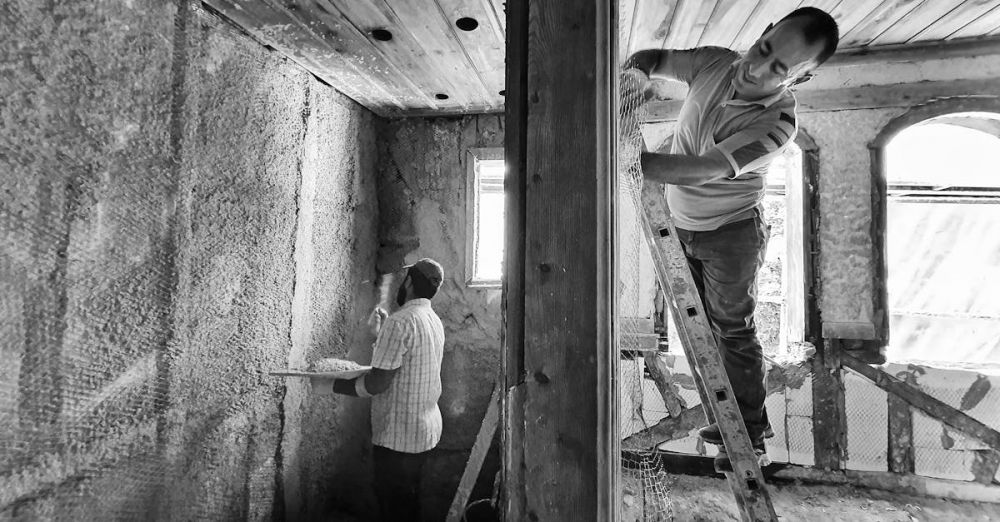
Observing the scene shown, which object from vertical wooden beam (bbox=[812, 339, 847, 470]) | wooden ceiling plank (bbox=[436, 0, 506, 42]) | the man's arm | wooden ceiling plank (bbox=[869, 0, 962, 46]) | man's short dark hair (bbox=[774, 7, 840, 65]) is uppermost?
wooden ceiling plank (bbox=[869, 0, 962, 46])

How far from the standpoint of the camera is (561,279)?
701mm

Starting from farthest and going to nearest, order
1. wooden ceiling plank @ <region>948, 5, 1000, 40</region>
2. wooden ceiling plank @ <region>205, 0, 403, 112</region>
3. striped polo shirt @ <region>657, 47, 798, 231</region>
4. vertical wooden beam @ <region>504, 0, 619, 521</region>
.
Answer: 1. wooden ceiling plank @ <region>948, 5, 1000, 40</region>
2. wooden ceiling plank @ <region>205, 0, 403, 112</region>
3. striped polo shirt @ <region>657, 47, 798, 231</region>
4. vertical wooden beam @ <region>504, 0, 619, 521</region>

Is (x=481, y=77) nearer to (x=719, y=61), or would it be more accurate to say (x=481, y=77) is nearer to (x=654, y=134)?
(x=654, y=134)

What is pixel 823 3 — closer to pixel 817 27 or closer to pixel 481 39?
pixel 817 27

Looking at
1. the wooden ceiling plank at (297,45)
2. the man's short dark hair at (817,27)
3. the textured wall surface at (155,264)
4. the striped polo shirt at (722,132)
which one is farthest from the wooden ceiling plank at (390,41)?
the man's short dark hair at (817,27)

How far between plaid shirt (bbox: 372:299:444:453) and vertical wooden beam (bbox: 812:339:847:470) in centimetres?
246

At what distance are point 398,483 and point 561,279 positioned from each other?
7.75ft

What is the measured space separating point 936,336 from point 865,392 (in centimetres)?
365

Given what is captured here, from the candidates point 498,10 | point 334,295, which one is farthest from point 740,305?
point 334,295

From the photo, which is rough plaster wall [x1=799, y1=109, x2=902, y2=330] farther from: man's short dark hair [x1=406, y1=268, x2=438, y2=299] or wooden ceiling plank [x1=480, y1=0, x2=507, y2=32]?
man's short dark hair [x1=406, y1=268, x2=438, y2=299]

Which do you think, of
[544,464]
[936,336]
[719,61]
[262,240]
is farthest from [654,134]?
[936,336]

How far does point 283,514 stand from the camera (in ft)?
8.02

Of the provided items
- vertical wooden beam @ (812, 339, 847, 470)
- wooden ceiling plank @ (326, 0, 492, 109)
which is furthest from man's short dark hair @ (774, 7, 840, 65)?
vertical wooden beam @ (812, 339, 847, 470)

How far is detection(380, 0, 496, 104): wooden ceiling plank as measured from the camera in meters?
1.94
